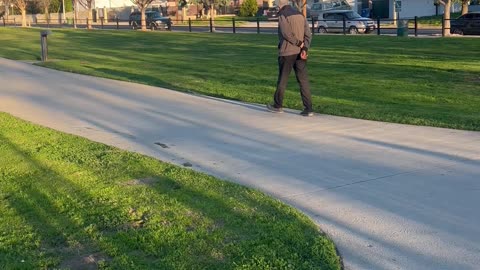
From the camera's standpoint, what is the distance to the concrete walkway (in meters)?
4.68

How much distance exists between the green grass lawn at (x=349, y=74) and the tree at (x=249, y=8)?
52.1 meters

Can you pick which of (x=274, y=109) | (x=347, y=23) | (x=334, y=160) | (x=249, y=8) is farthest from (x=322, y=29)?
(x=249, y=8)

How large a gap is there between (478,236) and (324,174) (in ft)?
6.53

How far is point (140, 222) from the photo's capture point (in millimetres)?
5000

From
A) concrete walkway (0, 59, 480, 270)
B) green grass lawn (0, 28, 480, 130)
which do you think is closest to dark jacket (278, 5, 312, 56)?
concrete walkway (0, 59, 480, 270)

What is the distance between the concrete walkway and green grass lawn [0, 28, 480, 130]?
3.27 feet

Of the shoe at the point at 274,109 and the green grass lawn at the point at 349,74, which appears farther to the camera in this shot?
the green grass lawn at the point at 349,74

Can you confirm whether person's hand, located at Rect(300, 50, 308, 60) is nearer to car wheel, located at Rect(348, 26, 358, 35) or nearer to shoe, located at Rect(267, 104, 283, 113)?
shoe, located at Rect(267, 104, 283, 113)

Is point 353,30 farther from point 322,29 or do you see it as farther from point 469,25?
point 469,25

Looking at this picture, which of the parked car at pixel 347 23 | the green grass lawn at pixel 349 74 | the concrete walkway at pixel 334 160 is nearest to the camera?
the concrete walkway at pixel 334 160

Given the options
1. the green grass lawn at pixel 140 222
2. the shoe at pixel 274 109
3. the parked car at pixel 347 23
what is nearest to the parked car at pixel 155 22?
the parked car at pixel 347 23

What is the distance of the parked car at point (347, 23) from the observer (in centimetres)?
Answer: 3847

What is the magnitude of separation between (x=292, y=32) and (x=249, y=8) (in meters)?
71.1

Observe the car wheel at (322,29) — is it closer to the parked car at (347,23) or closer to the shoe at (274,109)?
the parked car at (347,23)
